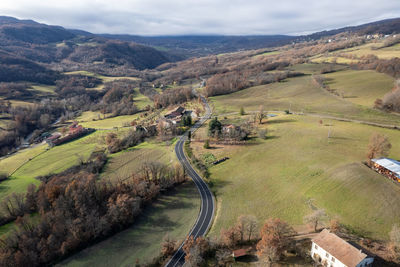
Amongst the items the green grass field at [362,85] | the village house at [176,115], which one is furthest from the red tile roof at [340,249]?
the green grass field at [362,85]

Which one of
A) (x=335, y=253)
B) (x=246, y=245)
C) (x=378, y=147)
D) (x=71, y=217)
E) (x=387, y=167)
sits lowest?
(x=71, y=217)

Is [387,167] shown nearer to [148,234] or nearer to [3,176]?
[148,234]

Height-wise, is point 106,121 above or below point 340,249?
below

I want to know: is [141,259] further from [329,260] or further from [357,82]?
[357,82]

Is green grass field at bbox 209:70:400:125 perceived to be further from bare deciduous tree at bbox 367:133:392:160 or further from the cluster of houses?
bare deciduous tree at bbox 367:133:392:160

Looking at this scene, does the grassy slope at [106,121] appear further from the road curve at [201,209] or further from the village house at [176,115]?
the road curve at [201,209]

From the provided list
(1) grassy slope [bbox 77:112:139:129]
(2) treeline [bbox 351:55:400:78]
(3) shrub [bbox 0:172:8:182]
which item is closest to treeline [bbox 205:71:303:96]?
(2) treeline [bbox 351:55:400:78]

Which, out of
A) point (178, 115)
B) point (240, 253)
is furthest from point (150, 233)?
point (178, 115)
